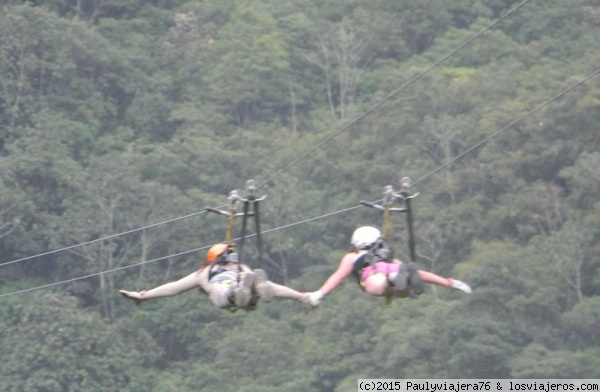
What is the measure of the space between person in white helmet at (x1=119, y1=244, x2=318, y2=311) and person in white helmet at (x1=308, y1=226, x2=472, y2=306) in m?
0.22

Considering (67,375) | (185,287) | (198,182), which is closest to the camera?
(185,287)

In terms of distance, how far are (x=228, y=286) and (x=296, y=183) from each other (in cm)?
1473

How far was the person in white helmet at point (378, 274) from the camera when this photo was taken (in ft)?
20.3

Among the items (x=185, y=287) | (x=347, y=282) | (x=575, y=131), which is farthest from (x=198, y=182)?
(x=185, y=287)

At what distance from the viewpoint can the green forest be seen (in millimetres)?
18297

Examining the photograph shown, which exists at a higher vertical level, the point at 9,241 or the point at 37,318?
the point at 9,241

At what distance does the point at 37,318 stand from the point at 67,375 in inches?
36.3

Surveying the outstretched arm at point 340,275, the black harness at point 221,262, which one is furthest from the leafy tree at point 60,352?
the outstretched arm at point 340,275

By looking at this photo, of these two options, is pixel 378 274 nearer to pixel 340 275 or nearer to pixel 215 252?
pixel 340 275

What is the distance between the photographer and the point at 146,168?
21703mm

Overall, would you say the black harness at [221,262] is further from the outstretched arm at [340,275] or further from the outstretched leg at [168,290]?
the outstretched arm at [340,275]

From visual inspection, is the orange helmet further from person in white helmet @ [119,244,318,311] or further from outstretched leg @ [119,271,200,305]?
outstretched leg @ [119,271,200,305]

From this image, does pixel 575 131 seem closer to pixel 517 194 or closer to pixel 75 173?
pixel 517 194

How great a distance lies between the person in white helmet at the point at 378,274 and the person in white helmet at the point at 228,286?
0.22m
